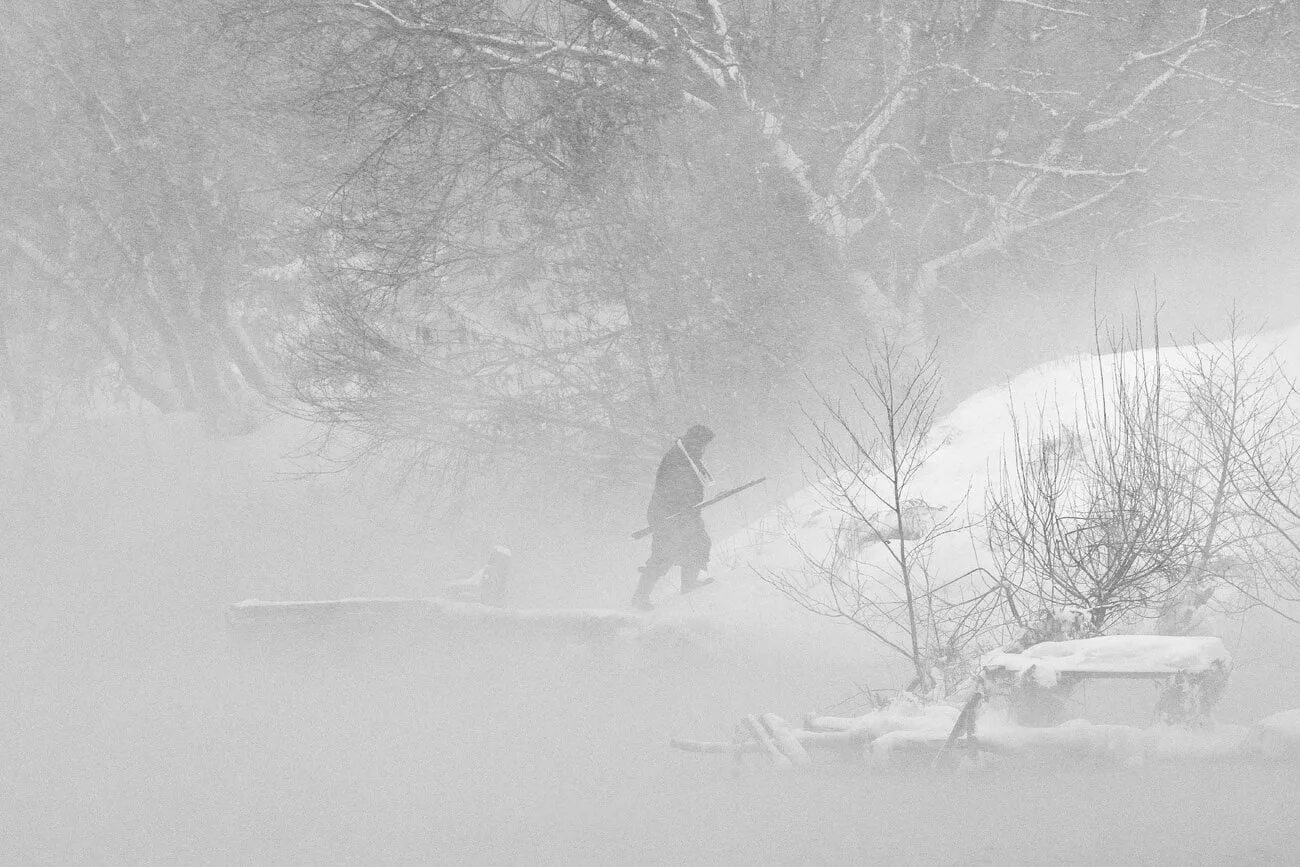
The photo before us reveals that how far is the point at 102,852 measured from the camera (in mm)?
6645

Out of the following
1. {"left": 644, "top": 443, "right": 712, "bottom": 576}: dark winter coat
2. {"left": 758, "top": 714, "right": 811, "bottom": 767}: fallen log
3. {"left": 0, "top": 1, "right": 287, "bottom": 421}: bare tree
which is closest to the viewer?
{"left": 758, "top": 714, "right": 811, "bottom": 767}: fallen log

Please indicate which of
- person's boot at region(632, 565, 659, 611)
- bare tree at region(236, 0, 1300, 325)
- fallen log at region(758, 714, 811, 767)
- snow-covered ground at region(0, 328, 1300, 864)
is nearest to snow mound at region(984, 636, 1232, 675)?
snow-covered ground at region(0, 328, 1300, 864)

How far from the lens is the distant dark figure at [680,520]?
379 inches

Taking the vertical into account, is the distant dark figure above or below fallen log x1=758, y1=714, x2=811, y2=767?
above

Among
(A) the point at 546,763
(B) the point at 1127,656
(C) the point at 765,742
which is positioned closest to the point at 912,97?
(A) the point at 546,763

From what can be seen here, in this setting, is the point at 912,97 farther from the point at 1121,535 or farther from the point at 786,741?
the point at 786,741

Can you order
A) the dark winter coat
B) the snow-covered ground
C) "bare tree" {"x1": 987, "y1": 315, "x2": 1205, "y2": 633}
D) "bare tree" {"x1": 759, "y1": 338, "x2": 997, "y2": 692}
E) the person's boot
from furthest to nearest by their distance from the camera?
the person's boot → the dark winter coat → "bare tree" {"x1": 759, "y1": 338, "x2": 997, "y2": 692} → "bare tree" {"x1": 987, "y1": 315, "x2": 1205, "y2": 633} → the snow-covered ground

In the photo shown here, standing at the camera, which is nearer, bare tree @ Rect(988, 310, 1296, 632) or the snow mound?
the snow mound

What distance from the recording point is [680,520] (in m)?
9.62

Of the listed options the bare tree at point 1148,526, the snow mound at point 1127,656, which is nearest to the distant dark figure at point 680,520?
the bare tree at point 1148,526

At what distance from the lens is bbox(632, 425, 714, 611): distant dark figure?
9.63 m

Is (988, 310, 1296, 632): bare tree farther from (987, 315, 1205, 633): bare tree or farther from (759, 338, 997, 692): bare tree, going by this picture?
(759, 338, 997, 692): bare tree

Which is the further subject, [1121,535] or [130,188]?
[130,188]

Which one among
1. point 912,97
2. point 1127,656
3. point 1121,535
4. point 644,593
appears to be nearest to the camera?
point 1127,656
